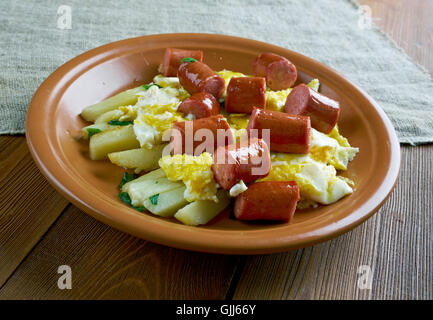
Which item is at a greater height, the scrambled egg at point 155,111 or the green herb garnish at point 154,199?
the scrambled egg at point 155,111

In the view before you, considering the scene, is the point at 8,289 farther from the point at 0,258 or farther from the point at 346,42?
the point at 346,42

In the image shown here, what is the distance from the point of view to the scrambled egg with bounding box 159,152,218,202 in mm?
1843

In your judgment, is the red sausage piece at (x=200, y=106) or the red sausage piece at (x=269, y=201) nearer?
the red sausage piece at (x=269, y=201)

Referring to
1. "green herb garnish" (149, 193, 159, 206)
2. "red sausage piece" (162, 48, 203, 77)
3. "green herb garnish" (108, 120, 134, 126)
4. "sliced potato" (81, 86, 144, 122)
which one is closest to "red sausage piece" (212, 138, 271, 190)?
"green herb garnish" (149, 193, 159, 206)

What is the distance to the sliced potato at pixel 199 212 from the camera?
178 centimetres

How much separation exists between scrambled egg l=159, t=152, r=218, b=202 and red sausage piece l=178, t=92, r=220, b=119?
0.99ft

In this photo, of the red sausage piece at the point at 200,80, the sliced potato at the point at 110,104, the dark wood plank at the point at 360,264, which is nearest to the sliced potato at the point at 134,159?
the sliced potato at the point at 110,104

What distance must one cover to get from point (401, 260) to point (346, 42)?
7.45 ft

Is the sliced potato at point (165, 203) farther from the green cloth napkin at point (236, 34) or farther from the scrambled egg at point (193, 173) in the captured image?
the green cloth napkin at point (236, 34)

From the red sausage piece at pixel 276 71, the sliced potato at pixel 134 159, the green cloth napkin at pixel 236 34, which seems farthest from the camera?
the green cloth napkin at pixel 236 34

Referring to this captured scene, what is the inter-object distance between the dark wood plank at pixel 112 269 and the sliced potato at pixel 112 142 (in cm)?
38

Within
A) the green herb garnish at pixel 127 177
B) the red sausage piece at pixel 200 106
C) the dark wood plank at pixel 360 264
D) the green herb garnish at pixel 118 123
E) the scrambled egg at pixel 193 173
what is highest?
the red sausage piece at pixel 200 106

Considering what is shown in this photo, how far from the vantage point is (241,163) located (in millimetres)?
1813

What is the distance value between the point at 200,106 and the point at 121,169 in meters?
0.49
